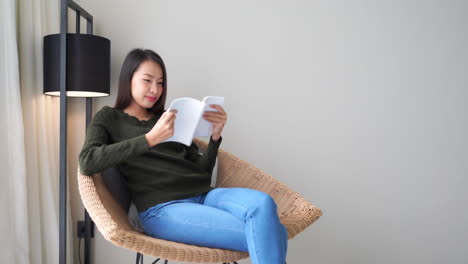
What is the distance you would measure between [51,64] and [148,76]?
46 cm

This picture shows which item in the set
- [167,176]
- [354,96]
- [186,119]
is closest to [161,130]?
[186,119]

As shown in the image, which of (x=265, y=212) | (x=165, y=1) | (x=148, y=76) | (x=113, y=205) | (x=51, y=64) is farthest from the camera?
(x=165, y=1)

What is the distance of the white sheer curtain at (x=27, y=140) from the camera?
1.48 meters

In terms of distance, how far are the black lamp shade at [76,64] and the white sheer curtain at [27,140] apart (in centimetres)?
7

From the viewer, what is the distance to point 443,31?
2.06 m

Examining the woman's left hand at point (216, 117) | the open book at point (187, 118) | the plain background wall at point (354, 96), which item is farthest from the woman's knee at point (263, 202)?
the plain background wall at point (354, 96)

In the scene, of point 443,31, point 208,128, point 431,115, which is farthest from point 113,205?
point 443,31

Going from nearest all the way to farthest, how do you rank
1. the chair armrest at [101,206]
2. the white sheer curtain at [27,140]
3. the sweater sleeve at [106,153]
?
the chair armrest at [101,206], the sweater sleeve at [106,153], the white sheer curtain at [27,140]

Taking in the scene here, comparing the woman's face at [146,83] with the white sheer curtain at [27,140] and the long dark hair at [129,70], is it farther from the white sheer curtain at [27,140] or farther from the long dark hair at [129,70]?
the white sheer curtain at [27,140]

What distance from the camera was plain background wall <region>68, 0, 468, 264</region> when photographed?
6.73 feet

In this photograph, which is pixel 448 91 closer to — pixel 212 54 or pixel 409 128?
pixel 409 128

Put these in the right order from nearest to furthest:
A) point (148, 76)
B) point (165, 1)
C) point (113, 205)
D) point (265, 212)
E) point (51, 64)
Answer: point (265, 212) → point (113, 205) → point (148, 76) → point (51, 64) → point (165, 1)

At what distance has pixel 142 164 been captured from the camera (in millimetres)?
1410

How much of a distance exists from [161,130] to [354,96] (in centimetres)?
118
